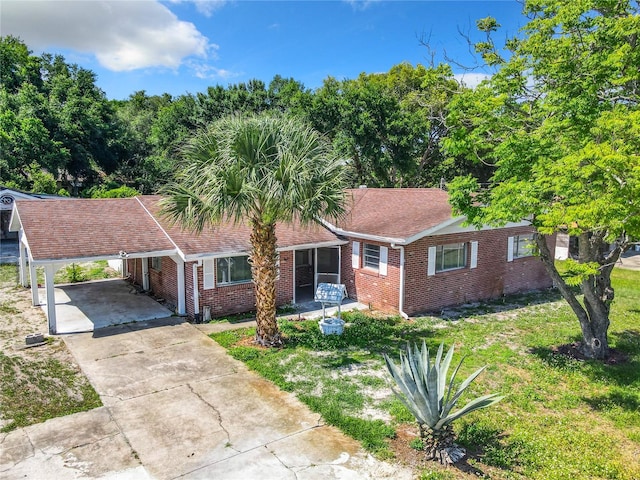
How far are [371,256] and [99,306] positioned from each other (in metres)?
8.90

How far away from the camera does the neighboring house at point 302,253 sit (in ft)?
42.0

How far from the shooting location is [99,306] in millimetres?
14078

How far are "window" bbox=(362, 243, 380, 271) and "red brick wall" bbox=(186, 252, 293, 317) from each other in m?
2.55

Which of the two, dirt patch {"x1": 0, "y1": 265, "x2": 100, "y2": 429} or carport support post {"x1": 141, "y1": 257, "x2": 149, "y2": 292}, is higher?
carport support post {"x1": 141, "y1": 257, "x2": 149, "y2": 292}

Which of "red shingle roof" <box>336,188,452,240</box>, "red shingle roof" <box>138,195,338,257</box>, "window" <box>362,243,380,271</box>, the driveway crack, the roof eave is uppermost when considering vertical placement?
"red shingle roof" <box>336,188,452,240</box>

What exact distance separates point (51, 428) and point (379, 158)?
86.2 feet

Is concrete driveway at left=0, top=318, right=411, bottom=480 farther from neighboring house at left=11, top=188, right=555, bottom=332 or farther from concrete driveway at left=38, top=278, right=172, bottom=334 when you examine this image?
neighboring house at left=11, top=188, right=555, bottom=332

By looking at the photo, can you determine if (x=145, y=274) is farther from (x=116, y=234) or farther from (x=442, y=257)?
(x=442, y=257)

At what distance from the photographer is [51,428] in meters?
7.13

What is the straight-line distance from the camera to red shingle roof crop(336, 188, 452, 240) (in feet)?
46.1

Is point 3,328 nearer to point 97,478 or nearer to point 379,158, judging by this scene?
point 97,478

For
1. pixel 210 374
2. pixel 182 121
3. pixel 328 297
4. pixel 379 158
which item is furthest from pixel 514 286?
pixel 182 121

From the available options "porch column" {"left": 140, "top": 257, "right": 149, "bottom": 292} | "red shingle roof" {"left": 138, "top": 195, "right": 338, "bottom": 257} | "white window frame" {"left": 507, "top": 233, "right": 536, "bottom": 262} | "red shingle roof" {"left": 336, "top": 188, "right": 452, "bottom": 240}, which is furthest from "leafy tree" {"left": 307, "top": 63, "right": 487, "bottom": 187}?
"porch column" {"left": 140, "top": 257, "right": 149, "bottom": 292}

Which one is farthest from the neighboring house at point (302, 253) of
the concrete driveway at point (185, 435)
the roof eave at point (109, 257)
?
the concrete driveway at point (185, 435)
